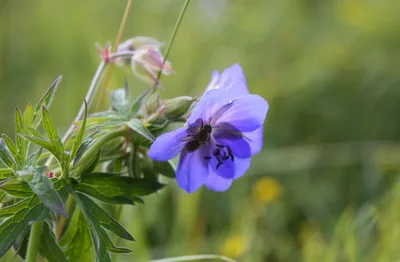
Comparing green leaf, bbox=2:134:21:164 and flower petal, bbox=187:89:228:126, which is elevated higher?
flower petal, bbox=187:89:228:126

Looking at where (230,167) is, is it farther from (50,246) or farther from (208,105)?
(50,246)

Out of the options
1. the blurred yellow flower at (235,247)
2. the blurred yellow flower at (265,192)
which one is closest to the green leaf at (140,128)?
the blurred yellow flower at (235,247)

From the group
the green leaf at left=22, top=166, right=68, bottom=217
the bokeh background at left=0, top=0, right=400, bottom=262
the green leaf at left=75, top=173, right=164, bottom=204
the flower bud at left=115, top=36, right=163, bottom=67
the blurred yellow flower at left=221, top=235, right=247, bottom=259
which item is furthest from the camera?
the bokeh background at left=0, top=0, right=400, bottom=262

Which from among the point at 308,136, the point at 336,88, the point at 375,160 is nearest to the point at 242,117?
the point at 375,160

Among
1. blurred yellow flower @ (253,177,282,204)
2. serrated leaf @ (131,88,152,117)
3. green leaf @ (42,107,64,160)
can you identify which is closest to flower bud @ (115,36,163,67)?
serrated leaf @ (131,88,152,117)

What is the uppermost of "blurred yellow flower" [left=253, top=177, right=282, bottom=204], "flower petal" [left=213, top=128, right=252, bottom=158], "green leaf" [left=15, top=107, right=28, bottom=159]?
"blurred yellow flower" [left=253, top=177, right=282, bottom=204]

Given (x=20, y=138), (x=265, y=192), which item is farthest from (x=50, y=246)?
(x=265, y=192)

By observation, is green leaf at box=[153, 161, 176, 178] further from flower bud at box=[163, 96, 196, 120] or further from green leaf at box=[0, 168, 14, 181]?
green leaf at box=[0, 168, 14, 181]

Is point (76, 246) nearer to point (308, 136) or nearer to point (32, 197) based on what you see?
point (32, 197)
